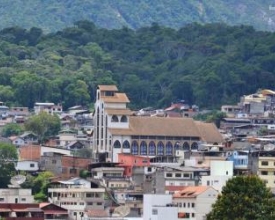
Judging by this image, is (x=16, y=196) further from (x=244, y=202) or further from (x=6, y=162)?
(x=244, y=202)

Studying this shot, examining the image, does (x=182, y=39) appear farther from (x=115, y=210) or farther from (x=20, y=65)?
(x=115, y=210)

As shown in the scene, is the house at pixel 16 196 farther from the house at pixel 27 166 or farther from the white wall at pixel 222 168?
the house at pixel 27 166

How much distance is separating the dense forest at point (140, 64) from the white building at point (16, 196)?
1953 inches

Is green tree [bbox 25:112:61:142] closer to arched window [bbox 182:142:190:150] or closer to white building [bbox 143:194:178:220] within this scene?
arched window [bbox 182:142:190:150]

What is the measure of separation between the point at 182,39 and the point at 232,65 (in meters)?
17.9

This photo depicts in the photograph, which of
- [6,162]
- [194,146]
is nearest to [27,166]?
[6,162]

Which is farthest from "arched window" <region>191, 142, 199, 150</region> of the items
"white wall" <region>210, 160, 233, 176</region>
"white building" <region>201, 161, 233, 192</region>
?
"white wall" <region>210, 160, 233, 176</region>

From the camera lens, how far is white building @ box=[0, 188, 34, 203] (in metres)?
82.5

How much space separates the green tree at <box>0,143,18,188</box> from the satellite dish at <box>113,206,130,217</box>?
26.0 ft

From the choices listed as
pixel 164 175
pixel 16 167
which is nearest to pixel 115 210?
pixel 164 175

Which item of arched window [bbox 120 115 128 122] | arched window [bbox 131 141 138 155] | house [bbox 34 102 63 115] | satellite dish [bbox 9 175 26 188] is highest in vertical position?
house [bbox 34 102 63 115]

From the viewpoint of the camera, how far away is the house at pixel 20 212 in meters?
77.1

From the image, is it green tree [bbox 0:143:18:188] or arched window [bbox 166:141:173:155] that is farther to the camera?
arched window [bbox 166:141:173:155]

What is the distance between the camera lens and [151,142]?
108 meters
